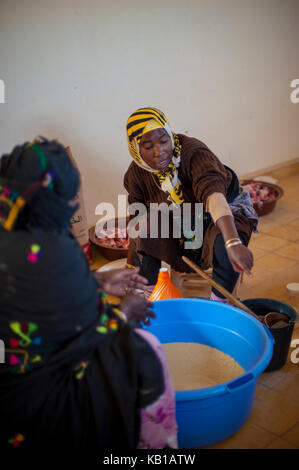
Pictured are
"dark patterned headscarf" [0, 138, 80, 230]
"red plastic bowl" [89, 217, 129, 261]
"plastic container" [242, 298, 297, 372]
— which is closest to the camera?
"dark patterned headscarf" [0, 138, 80, 230]

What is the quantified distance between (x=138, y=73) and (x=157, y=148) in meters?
1.35

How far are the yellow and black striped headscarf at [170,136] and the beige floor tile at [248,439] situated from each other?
1.04m

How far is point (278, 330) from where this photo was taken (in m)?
1.89

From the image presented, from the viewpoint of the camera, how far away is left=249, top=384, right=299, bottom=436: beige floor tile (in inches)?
68.1

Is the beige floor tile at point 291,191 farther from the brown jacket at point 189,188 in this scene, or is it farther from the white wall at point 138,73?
the brown jacket at point 189,188

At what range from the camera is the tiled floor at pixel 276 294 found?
1.68 m

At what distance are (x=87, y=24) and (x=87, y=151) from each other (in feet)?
2.48

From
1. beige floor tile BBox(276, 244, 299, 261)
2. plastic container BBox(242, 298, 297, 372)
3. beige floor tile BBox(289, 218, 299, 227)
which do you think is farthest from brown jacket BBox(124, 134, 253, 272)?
beige floor tile BBox(289, 218, 299, 227)

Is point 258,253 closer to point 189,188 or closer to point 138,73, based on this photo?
point 189,188

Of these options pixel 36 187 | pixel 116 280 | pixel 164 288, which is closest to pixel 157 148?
pixel 164 288

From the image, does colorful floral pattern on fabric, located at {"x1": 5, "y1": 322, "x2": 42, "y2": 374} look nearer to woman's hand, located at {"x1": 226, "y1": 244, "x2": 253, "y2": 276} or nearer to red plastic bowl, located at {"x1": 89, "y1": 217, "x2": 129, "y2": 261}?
woman's hand, located at {"x1": 226, "y1": 244, "x2": 253, "y2": 276}

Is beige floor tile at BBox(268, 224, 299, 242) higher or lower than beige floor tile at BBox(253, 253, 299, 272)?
higher

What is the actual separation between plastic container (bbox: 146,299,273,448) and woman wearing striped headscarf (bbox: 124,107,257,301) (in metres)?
0.25

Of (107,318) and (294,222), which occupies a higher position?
(107,318)
